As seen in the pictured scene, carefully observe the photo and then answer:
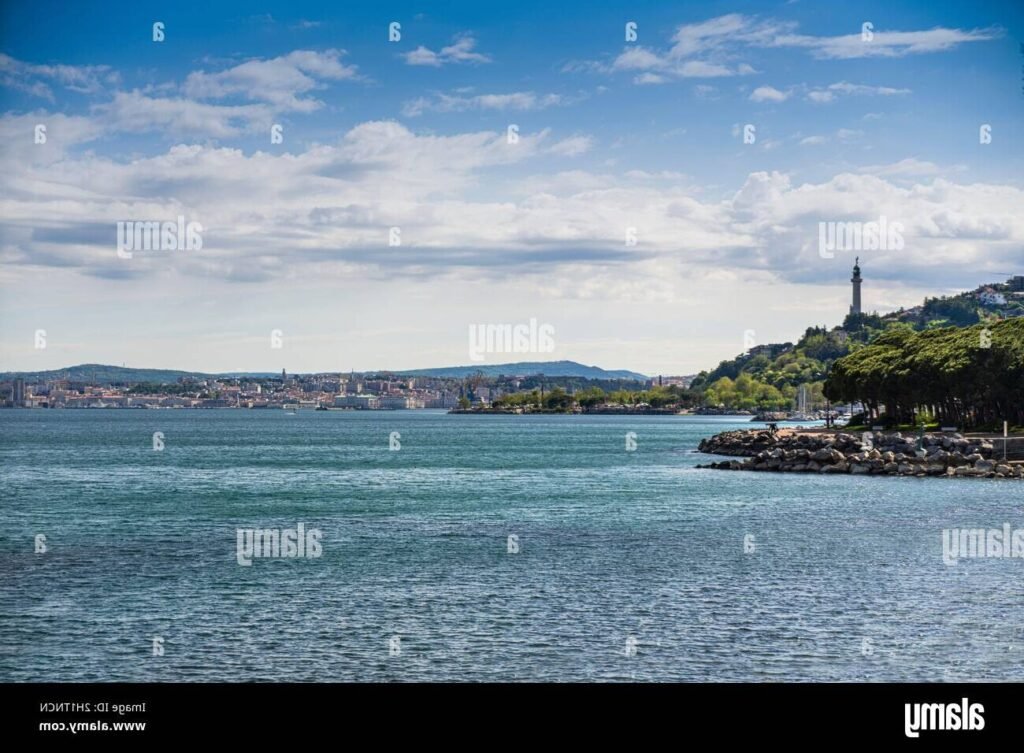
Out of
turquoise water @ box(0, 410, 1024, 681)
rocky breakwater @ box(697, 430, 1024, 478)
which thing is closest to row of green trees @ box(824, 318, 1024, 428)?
rocky breakwater @ box(697, 430, 1024, 478)

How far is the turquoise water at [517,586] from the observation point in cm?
1870

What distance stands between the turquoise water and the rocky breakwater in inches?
217

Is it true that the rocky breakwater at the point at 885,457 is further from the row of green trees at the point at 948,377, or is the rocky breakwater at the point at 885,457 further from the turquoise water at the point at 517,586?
the turquoise water at the point at 517,586

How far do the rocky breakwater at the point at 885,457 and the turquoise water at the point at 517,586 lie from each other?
5504mm

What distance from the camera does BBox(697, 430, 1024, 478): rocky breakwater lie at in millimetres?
61281

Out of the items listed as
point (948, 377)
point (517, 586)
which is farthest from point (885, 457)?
point (517, 586)

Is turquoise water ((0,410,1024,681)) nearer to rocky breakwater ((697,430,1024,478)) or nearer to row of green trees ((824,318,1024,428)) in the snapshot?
rocky breakwater ((697,430,1024,478))

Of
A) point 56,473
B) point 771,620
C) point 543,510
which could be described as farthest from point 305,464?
point 771,620

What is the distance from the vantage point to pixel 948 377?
72.2 metres

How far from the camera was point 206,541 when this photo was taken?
3569 cm

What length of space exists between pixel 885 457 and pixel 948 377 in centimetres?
962

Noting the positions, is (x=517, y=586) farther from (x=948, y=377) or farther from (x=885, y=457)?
(x=948, y=377)

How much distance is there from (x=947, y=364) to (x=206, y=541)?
5121 cm
